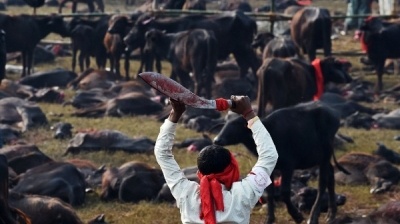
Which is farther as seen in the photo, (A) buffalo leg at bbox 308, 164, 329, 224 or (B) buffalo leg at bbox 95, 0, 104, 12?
(B) buffalo leg at bbox 95, 0, 104, 12

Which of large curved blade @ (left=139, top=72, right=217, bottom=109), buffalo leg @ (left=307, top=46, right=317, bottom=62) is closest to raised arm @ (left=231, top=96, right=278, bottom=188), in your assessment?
large curved blade @ (left=139, top=72, right=217, bottom=109)

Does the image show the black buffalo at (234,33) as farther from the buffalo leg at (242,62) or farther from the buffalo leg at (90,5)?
the buffalo leg at (90,5)

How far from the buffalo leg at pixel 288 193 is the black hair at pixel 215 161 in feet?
16.8

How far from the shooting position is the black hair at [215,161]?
20.7 ft

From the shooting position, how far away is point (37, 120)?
59.6 feet

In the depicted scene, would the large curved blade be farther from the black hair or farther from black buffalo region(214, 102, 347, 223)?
black buffalo region(214, 102, 347, 223)

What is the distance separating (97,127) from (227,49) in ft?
21.0

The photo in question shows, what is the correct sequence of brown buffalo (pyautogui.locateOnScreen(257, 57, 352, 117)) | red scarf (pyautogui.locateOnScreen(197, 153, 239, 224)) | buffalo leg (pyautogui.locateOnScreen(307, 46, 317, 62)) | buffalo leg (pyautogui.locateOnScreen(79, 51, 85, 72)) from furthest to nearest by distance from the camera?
buffalo leg (pyautogui.locateOnScreen(79, 51, 85, 72)), buffalo leg (pyautogui.locateOnScreen(307, 46, 317, 62)), brown buffalo (pyautogui.locateOnScreen(257, 57, 352, 117)), red scarf (pyautogui.locateOnScreen(197, 153, 239, 224))

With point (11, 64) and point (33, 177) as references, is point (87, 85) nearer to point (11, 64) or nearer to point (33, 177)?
point (11, 64)

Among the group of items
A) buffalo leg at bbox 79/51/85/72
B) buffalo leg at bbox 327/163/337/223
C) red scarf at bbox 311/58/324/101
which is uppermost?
buffalo leg at bbox 327/163/337/223

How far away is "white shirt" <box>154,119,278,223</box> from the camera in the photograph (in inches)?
249

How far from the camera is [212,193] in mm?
6293

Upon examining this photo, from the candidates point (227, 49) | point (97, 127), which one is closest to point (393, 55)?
point (227, 49)

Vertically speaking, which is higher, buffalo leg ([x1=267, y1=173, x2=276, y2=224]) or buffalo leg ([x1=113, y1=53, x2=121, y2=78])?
buffalo leg ([x1=267, y1=173, x2=276, y2=224])
